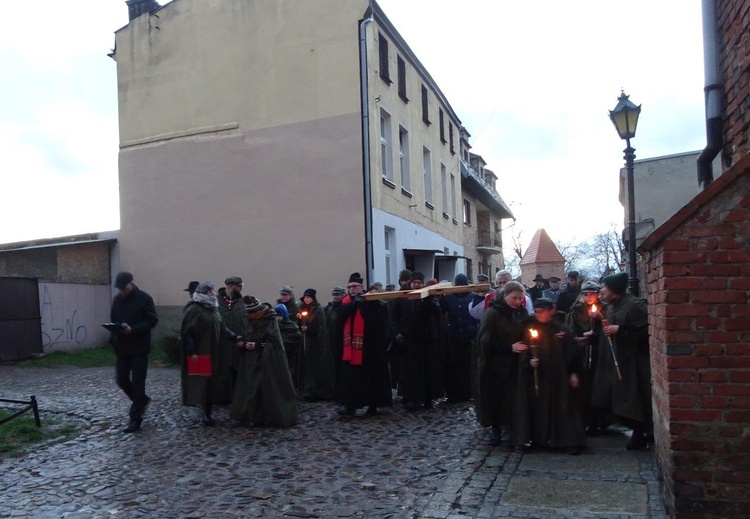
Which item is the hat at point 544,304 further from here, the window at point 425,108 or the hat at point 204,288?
the window at point 425,108

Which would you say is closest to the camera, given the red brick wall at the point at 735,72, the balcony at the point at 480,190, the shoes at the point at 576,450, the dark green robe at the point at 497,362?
the red brick wall at the point at 735,72

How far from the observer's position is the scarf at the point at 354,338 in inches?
342

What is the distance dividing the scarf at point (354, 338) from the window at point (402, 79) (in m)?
11.3

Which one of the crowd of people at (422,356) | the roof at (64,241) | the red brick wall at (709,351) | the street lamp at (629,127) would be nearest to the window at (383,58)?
the street lamp at (629,127)

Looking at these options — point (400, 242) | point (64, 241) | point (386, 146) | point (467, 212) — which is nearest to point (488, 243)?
point (467, 212)

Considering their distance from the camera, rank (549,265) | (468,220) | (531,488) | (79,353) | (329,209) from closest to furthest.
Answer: (531,488)
(329,209)
(79,353)
(468,220)
(549,265)

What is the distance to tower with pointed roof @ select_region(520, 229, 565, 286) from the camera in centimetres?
4072

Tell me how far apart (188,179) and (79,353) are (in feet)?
17.3

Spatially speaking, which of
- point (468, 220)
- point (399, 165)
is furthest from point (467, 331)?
point (468, 220)

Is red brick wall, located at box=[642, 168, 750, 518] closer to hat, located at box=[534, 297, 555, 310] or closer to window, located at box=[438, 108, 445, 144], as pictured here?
hat, located at box=[534, 297, 555, 310]

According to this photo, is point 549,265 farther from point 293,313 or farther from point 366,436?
point 366,436

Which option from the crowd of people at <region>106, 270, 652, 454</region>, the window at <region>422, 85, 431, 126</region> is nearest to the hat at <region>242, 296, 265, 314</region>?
the crowd of people at <region>106, 270, 652, 454</region>

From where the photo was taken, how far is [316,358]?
10.5 m

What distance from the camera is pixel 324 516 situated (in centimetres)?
488
